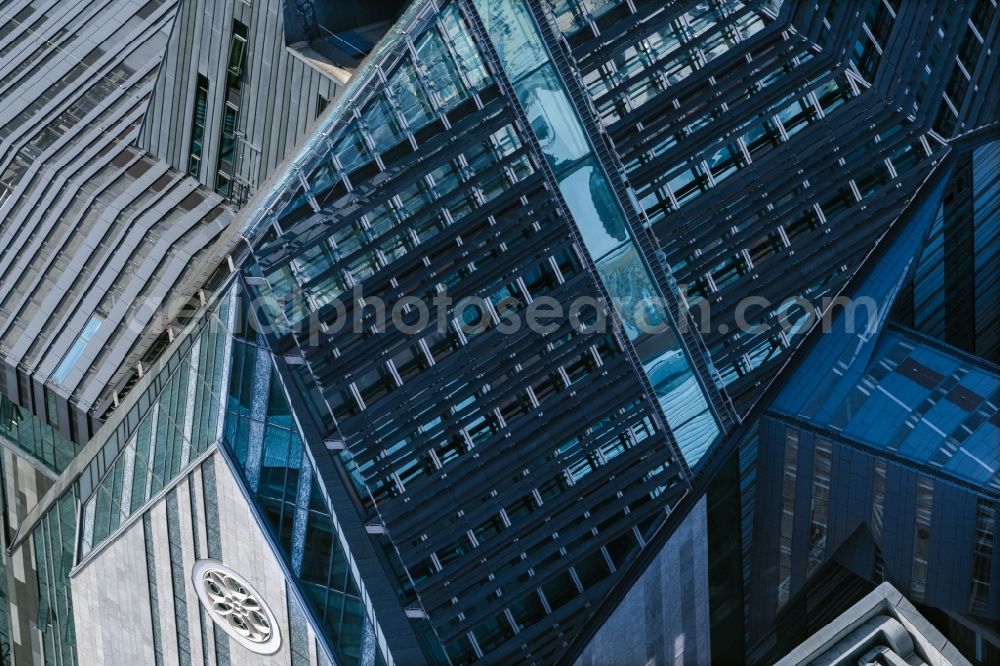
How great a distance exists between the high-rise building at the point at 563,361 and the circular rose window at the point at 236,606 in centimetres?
11

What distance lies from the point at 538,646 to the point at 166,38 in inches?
1216

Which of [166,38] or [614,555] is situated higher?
[166,38]

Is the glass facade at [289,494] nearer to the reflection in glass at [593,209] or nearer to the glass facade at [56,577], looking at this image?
the reflection in glass at [593,209]

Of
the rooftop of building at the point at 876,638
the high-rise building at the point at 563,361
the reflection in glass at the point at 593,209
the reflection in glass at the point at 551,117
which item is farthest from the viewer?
the reflection in glass at the point at 593,209

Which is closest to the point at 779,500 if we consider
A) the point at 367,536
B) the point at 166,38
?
the point at 367,536

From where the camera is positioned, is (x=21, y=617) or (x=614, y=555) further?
(x=21, y=617)

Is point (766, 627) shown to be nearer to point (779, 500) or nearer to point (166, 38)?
point (779, 500)

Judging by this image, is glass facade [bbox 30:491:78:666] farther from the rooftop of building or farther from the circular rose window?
the rooftop of building

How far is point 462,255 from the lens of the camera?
6300cm

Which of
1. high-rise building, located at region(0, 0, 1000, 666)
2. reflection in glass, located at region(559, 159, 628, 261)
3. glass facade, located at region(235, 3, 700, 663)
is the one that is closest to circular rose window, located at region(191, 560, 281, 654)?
high-rise building, located at region(0, 0, 1000, 666)

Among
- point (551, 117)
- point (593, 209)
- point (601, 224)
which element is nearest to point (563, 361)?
point (601, 224)

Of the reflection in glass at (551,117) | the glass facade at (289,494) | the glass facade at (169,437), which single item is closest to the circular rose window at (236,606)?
the glass facade at (289,494)

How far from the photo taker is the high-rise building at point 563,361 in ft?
205

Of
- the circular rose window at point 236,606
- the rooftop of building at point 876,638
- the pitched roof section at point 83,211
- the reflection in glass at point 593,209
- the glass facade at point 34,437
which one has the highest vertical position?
the pitched roof section at point 83,211
